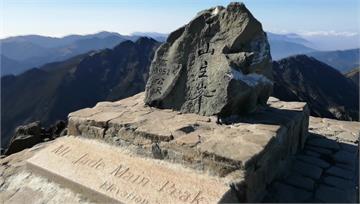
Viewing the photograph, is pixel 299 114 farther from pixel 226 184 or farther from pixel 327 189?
pixel 226 184

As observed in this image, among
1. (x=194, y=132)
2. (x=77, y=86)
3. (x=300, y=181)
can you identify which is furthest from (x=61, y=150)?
(x=77, y=86)

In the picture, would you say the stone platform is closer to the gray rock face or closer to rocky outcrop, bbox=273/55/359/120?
the gray rock face

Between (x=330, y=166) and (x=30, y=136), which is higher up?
(x=330, y=166)

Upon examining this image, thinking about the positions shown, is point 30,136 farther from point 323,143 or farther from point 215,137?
point 323,143

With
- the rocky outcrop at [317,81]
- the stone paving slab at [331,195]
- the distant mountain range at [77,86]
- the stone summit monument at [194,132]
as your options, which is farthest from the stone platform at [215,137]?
A: the distant mountain range at [77,86]

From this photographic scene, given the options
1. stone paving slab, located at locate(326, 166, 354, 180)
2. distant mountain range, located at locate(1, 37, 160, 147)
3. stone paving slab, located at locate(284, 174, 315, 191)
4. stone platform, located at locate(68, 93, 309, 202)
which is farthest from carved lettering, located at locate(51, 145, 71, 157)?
distant mountain range, located at locate(1, 37, 160, 147)

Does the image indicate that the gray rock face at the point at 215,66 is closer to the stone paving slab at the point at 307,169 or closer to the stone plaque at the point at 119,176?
the stone paving slab at the point at 307,169
